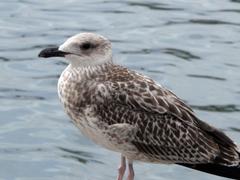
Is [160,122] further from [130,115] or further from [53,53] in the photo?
[53,53]

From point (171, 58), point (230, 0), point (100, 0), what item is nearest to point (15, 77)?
point (171, 58)

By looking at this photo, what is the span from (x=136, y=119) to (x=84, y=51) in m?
0.86

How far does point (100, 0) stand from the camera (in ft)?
67.5

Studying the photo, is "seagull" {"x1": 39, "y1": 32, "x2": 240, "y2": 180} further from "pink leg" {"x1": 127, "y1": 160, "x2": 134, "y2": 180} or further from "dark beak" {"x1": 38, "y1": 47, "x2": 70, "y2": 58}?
"pink leg" {"x1": 127, "y1": 160, "x2": 134, "y2": 180}

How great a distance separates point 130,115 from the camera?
11.9 meters

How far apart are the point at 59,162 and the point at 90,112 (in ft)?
6.96

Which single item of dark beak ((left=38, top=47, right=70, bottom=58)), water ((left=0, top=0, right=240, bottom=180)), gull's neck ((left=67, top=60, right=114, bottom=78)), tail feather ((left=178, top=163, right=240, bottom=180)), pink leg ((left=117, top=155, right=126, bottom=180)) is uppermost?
dark beak ((left=38, top=47, right=70, bottom=58))

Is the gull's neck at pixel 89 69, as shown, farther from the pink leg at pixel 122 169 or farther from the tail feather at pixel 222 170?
the tail feather at pixel 222 170

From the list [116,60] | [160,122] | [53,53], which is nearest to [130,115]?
[160,122]

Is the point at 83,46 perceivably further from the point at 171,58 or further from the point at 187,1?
the point at 187,1

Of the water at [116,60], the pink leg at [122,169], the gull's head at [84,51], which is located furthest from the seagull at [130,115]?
the water at [116,60]

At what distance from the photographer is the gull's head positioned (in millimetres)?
11953

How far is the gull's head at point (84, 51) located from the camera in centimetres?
1195

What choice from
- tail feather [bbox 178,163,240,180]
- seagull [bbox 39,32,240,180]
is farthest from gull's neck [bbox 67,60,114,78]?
tail feather [bbox 178,163,240,180]
